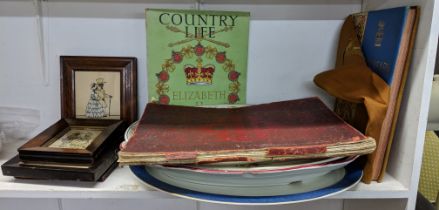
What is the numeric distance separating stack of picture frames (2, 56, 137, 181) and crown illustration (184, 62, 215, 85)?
4.3 inches

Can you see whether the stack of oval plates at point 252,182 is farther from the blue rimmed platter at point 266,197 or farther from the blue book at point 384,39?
the blue book at point 384,39

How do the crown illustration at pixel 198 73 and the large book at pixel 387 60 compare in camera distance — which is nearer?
the large book at pixel 387 60

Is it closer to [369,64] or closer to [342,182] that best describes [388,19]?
[369,64]

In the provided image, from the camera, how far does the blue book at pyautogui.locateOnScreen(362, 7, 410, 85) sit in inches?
22.5

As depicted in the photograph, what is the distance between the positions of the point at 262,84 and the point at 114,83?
1.02ft

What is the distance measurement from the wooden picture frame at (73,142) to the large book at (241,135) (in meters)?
0.08

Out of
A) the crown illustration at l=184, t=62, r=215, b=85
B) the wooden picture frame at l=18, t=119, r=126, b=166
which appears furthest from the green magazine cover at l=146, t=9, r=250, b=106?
the wooden picture frame at l=18, t=119, r=126, b=166

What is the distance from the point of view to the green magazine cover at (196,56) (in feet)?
2.46

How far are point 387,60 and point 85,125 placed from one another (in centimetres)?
56

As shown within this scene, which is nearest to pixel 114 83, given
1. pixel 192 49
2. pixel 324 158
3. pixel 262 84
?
pixel 192 49

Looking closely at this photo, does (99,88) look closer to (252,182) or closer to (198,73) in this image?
(198,73)

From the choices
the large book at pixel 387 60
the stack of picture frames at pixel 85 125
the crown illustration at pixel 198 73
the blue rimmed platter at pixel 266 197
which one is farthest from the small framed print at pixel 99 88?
the large book at pixel 387 60

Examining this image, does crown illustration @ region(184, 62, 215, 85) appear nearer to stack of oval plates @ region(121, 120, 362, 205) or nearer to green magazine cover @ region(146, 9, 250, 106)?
green magazine cover @ region(146, 9, 250, 106)

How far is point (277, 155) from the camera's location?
52 centimetres
